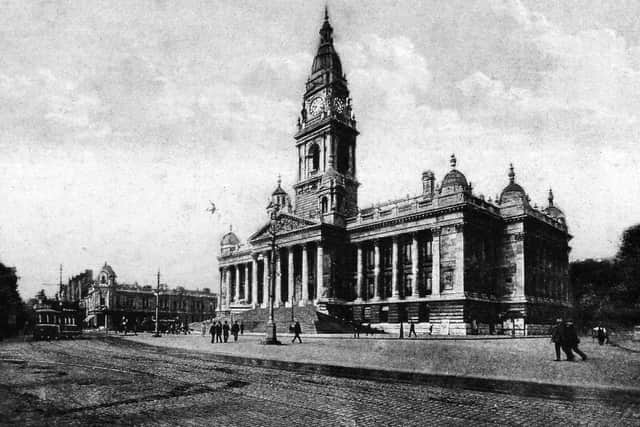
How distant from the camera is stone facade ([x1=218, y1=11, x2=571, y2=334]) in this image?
161 ft

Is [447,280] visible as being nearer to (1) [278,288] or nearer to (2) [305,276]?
(2) [305,276]

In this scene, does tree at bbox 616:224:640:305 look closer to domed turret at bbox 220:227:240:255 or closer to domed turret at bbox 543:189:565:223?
domed turret at bbox 543:189:565:223

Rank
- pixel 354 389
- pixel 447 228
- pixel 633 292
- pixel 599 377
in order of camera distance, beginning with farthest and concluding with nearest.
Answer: pixel 447 228, pixel 633 292, pixel 599 377, pixel 354 389

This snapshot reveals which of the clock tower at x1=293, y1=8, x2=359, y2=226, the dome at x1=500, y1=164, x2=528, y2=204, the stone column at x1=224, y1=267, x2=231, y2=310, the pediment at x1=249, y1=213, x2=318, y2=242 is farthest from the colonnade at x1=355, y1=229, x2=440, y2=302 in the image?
the stone column at x1=224, y1=267, x2=231, y2=310

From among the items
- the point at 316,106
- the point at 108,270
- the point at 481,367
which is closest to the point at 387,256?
Result: the point at 316,106

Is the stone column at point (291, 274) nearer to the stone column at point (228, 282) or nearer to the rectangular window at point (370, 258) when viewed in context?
the rectangular window at point (370, 258)

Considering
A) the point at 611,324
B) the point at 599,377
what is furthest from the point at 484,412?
the point at 611,324

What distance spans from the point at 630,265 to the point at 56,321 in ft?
Result: 171

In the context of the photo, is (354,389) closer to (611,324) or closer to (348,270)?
(611,324)

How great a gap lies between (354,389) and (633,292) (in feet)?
80.3

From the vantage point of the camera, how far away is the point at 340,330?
4975 cm

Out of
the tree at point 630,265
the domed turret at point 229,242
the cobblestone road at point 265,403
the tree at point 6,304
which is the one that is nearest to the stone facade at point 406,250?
the domed turret at point 229,242

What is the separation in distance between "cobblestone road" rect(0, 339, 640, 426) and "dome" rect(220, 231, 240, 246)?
6690 cm

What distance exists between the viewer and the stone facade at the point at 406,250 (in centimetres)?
4906
